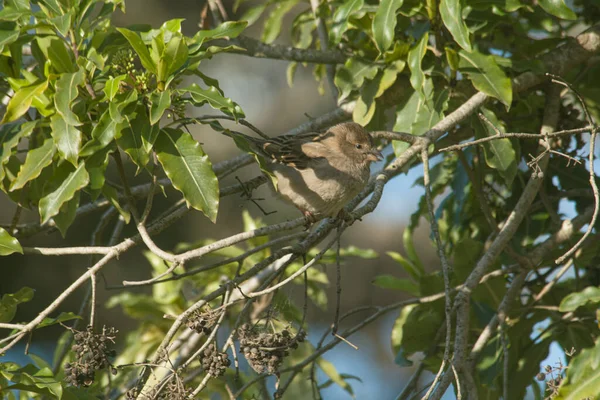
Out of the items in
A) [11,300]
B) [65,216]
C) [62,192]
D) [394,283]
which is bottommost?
[394,283]

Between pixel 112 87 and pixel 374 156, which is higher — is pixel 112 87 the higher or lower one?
the higher one

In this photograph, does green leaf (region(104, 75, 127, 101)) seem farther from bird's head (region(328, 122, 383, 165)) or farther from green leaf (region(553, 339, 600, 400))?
green leaf (region(553, 339, 600, 400))

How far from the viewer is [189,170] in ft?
9.43

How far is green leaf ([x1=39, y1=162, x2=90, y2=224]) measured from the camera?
9.26ft

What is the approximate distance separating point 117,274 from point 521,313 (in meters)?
5.59

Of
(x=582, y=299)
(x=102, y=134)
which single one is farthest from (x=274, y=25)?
(x=582, y=299)

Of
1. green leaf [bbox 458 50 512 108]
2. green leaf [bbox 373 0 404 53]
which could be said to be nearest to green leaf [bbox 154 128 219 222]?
green leaf [bbox 373 0 404 53]

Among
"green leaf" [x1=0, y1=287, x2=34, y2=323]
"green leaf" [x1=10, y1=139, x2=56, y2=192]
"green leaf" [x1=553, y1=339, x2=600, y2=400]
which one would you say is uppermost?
"green leaf" [x1=10, y1=139, x2=56, y2=192]

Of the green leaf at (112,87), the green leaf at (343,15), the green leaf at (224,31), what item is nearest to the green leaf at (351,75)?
the green leaf at (343,15)

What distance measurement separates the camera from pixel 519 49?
4152 mm

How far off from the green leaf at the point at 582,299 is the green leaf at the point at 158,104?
200 cm

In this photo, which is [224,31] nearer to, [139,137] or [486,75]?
[139,137]

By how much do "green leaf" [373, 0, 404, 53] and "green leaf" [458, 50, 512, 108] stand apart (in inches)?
18.2

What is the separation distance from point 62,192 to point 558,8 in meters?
2.43
